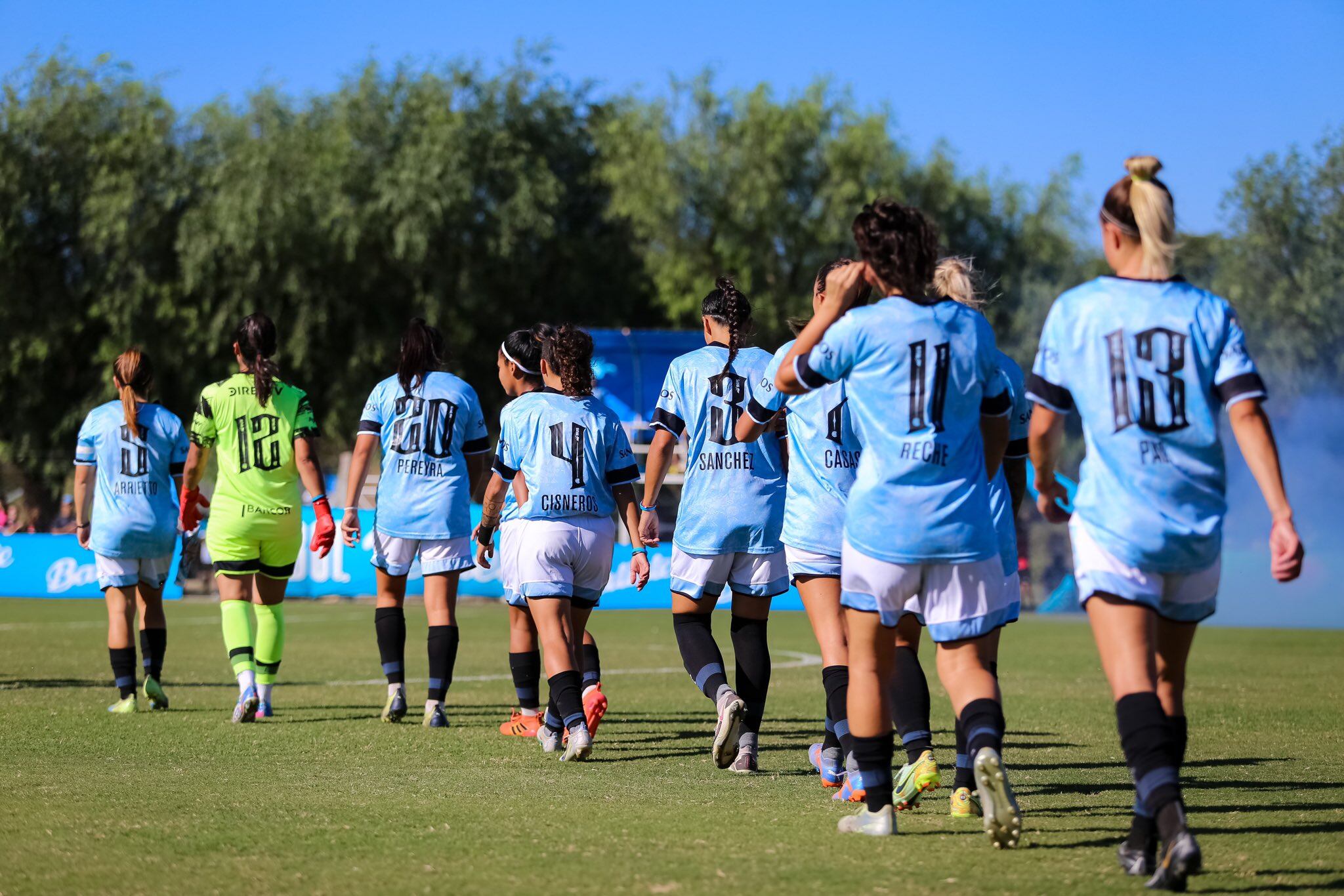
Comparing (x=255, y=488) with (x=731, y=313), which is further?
(x=255, y=488)

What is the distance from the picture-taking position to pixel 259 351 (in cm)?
881

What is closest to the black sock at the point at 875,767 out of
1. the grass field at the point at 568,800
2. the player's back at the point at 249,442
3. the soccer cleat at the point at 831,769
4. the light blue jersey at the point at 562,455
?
the grass field at the point at 568,800

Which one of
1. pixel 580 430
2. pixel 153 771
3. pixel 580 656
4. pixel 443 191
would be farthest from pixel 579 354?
pixel 443 191

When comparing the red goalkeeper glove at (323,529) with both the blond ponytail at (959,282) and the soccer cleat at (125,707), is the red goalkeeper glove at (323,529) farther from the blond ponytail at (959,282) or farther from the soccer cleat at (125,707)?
the blond ponytail at (959,282)

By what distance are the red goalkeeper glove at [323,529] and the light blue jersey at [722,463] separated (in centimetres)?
243

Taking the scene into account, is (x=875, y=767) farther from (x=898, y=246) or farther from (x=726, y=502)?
(x=726, y=502)

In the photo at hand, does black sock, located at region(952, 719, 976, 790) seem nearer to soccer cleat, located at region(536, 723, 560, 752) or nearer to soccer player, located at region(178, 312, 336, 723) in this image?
soccer cleat, located at region(536, 723, 560, 752)

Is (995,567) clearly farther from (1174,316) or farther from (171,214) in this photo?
(171,214)

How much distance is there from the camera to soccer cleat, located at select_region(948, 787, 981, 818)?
5668 mm

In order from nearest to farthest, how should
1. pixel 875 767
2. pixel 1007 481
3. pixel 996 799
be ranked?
pixel 996 799
pixel 875 767
pixel 1007 481

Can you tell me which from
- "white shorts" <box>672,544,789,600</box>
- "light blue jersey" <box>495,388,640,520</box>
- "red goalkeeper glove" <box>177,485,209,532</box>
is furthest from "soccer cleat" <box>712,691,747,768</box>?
"red goalkeeper glove" <box>177,485,209,532</box>

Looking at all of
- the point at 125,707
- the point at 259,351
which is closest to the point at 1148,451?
the point at 259,351

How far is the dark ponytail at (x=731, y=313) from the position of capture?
7160 mm

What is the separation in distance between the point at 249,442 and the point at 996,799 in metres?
5.63
